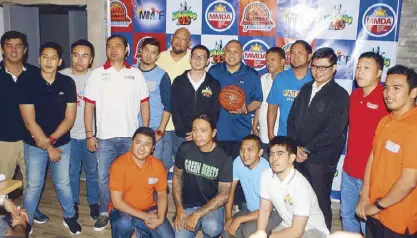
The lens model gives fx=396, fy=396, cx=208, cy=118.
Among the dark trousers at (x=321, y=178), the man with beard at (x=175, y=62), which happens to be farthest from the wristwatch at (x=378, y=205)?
the man with beard at (x=175, y=62)

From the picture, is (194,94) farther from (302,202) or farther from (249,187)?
(302,202)

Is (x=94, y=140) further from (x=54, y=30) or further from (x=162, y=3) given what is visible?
(x=54, y=30)

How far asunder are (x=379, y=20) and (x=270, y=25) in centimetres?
126

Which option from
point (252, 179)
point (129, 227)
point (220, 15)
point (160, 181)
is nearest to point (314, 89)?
point (252, 179)

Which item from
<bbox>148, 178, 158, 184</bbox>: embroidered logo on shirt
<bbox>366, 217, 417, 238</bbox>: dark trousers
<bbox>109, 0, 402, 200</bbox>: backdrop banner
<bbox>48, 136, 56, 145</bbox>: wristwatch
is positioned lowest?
<bbox>366, 217, 417, 238</bbox>: dark trousers

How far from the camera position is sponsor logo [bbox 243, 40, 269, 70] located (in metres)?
5.01

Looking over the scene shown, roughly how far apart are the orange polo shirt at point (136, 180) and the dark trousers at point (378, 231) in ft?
5.62

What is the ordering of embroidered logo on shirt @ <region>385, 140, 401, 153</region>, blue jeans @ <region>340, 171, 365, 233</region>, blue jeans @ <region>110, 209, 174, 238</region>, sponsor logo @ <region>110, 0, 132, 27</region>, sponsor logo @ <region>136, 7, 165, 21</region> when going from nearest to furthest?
embroidered logo on shirt @ <region>385, 140, 401, 153</region> → blue jeans @ <region>110, 209, 174, 238</region> → blue jeans @ <region>340, 171, 365, 233</region> → sponsor logo @ <region>136, 7, 165, 21</region> → sponsor logo @ <region>110, 0, 132, 27</region>

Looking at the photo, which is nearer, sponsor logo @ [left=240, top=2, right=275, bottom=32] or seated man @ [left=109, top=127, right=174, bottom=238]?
seated man @ [left=109, top=127, right=174, bottom=238]

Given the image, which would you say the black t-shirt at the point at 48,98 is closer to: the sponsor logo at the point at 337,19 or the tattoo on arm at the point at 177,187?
the tattoo on arm at the point at 177,187

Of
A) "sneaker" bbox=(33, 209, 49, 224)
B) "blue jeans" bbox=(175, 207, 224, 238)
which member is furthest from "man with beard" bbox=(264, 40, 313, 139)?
"sneaker" bbox=(33, 209, 49, 224)

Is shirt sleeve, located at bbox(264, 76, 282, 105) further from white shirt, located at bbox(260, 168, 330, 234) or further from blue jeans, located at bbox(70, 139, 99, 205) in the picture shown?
blue jeans, located at bbox(70, 139, 99, 205)

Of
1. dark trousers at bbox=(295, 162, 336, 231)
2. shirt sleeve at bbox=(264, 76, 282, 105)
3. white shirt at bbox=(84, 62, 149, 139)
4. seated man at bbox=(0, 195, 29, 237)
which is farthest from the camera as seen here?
shirt sleeve at bbox=(264, 76, 282, 105)

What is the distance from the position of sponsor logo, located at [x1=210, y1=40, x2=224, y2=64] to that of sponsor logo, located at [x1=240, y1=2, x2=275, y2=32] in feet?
1.28
